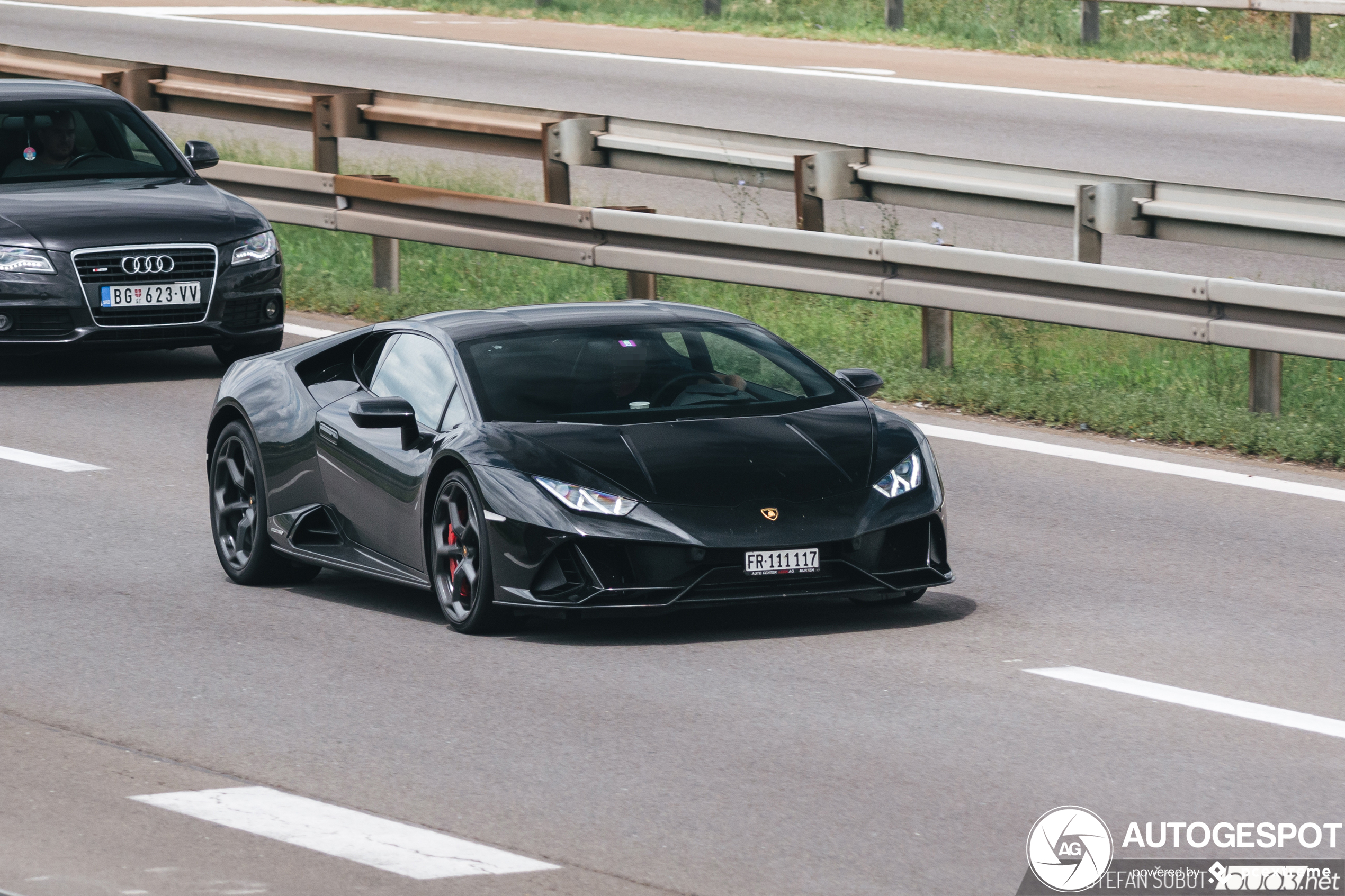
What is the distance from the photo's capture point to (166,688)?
27.4 feet

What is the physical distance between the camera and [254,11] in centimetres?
3672

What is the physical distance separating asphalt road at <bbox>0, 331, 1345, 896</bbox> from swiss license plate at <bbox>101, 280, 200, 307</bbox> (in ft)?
11.1

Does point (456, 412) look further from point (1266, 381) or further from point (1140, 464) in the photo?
point (1266, 381)

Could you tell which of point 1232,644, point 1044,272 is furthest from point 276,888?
point 1044,272

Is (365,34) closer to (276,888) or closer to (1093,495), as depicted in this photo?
(1093,495)

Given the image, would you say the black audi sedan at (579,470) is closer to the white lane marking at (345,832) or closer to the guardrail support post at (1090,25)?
the white lane marking at (345,832)

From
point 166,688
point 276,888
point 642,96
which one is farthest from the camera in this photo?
point 642,96

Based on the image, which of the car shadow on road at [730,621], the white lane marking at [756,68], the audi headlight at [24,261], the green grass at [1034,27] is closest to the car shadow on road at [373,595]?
the car shadow on road at [730,621]

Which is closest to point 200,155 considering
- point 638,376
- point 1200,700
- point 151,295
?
point 151,295

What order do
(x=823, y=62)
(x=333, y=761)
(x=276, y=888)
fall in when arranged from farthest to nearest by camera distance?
(x=823, y=62), (x=333, y=761), (x=276, y=888)

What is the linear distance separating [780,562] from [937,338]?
608 centimetres

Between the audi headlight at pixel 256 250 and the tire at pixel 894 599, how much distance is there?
671 centimetres

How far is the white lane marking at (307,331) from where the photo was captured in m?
16.3

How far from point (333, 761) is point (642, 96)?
19994 mm
